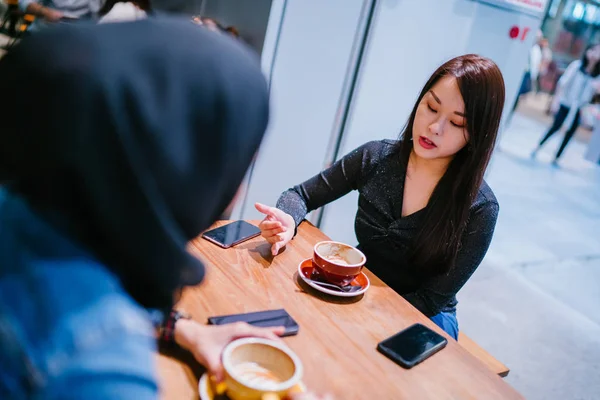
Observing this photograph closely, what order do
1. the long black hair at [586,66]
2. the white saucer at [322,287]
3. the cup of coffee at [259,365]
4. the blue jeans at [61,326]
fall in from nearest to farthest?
1. the blue jeans at [61,326]
2. the cup of coffee at [259,365]
3. the white saucer at [322,287]
4. the long black hair at [586,66]

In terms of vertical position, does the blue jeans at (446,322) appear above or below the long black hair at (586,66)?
below

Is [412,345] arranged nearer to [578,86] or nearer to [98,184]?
[98,184]

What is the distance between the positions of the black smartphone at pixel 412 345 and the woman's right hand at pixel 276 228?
386 mm

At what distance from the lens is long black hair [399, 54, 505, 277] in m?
1.43

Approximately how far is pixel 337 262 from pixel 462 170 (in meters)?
0.57

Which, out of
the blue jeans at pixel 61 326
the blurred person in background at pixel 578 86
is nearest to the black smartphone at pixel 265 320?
the blue jeans at pixel 61 326

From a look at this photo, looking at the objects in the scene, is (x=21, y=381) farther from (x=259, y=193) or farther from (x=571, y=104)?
(x=571, y=104)

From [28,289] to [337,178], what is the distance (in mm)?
1274

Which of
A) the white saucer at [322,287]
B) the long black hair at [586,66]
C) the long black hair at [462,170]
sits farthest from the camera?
the long black hair at [586,66]

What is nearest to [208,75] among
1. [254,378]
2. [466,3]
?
[254,378]

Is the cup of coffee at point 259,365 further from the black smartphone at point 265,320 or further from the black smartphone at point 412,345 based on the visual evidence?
the black smartphone at point 412,345

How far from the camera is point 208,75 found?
583 mm

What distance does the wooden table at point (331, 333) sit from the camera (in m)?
0.89

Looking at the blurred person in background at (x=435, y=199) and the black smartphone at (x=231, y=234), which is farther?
the blurred person in background at (x=435, y=199)
